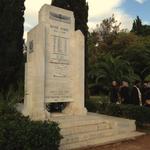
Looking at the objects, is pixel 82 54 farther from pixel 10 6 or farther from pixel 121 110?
pixel 10 6

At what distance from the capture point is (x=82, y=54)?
12070mm

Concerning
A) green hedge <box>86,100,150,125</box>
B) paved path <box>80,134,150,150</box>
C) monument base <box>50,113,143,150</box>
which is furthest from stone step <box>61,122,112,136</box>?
green hedge <box>86,100,150,125</box>

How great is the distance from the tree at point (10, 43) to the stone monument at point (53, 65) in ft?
15.3

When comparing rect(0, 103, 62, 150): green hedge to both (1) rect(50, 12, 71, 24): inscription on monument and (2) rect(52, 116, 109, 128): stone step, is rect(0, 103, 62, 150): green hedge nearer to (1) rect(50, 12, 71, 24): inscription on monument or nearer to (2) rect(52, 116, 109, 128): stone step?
(2) rect(52, 116, 109, 128): stone step

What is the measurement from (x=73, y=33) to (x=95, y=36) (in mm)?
26394

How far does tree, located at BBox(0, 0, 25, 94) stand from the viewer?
1550 cm

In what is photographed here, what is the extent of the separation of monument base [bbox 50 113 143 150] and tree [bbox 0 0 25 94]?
5.66 meters

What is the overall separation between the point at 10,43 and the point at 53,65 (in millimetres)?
5256

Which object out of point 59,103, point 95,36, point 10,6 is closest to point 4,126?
point 59,103

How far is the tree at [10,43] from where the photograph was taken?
50.9 feet

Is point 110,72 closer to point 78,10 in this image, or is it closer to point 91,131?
point 78,10

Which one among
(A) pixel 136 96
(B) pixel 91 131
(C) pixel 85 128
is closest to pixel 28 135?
(C) pixel 85 128

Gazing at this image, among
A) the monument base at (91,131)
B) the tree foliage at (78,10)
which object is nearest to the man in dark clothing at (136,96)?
the monument base at (91,131)

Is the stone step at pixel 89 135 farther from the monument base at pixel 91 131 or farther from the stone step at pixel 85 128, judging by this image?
the stone step at pixel 85 128
